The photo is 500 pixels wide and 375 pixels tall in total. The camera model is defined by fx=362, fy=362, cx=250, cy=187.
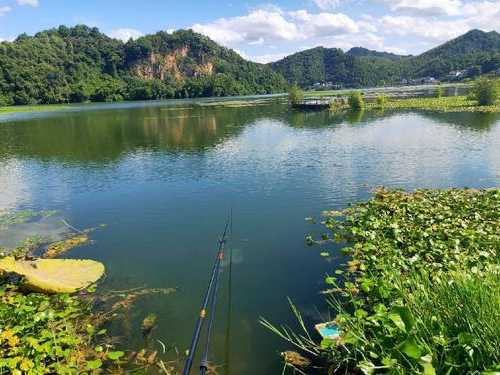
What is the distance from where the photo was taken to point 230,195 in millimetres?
19672

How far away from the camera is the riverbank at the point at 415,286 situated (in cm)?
457

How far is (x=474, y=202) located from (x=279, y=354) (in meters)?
10.8

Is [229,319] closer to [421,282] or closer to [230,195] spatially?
[421,282]

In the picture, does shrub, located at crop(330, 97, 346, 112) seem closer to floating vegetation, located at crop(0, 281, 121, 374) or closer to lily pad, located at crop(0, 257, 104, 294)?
lily pad, located at crop(0, 257, 104, 294)

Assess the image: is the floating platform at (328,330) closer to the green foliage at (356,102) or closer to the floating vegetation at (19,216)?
the floating vegetation at (19,216)

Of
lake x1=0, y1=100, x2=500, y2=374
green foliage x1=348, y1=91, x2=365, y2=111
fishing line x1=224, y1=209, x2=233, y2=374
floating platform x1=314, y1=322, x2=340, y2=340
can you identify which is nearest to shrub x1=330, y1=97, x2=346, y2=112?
green foliage x1=348, y1=91, x2=365, y2=111

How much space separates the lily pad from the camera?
9.79 m

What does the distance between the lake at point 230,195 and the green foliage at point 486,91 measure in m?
19.7

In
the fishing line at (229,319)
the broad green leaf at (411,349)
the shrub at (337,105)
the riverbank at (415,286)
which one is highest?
the shrub at (337,105)

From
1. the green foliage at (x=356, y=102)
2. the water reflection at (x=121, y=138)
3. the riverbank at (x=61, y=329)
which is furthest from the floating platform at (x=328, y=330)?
the green foliage at (x=356, y=102)

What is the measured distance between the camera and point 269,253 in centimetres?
1266

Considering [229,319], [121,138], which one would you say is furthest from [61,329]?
[121,138]

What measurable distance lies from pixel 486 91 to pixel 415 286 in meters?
65.4

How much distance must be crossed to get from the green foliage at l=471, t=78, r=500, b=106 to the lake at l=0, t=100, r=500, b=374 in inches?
775
